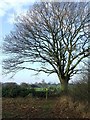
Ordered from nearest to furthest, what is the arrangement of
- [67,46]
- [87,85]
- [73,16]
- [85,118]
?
[85,118], [87,85], [73,16], [67,46]

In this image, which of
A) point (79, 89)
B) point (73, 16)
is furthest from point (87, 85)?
point (73, 16)

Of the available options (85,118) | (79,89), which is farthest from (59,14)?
(85,118)

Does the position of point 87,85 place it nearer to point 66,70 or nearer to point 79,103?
point 79,103

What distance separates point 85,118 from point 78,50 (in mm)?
17275

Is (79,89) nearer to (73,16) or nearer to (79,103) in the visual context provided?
(79,103)

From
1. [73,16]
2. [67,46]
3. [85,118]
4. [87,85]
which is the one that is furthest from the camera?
[67,46]

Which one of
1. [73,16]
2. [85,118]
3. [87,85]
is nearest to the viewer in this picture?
[85,118]

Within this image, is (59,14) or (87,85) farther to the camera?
(59,14)

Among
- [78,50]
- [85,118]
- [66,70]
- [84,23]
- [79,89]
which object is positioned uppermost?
[84,23]

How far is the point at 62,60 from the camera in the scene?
29.8 meters

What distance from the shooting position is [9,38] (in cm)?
2869

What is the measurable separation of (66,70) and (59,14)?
5862mm

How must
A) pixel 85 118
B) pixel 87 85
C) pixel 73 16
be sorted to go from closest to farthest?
pixel 85 118 < pixel 87 85 < pixel 73 16

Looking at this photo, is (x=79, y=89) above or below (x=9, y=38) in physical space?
below
